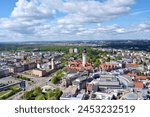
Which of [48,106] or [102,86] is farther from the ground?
[48,106]

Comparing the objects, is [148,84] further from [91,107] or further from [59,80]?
[91,107]

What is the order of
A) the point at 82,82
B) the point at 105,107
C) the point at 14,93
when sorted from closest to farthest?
the point at 105,107
the point at 14,93
the point at 82,82

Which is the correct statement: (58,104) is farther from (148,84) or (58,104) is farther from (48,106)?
(148,84)

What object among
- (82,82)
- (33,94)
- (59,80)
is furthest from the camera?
(59,80)

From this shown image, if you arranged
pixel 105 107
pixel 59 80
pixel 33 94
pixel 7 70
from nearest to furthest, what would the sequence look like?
pixel 105 107 → pixel 33 94 → pixel 59 80 → pixel 7 70

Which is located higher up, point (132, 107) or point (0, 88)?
point (132, 107)

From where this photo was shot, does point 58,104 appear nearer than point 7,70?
Yes

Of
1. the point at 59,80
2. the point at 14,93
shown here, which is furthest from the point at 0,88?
the point at 59,80

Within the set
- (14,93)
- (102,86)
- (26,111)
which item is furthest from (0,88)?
(26,111)

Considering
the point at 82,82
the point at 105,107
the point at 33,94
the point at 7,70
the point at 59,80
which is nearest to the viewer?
the point at 105,107
